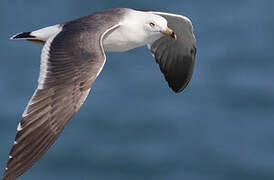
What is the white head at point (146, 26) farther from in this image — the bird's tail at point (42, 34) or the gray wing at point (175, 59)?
the gray wing at point (175, 59)

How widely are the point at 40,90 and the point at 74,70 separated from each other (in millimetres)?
639

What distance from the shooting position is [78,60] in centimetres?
1091

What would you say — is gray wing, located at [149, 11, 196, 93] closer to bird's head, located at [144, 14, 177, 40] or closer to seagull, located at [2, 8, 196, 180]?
seagull, located at [2, 8, 196, 180]

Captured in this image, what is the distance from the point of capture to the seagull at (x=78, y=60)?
33.0 ft

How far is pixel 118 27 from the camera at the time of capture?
12094 mm

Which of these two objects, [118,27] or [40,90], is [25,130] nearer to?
[40,90]

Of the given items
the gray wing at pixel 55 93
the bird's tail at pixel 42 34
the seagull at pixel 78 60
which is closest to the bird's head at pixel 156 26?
the seagull at pixel 78 60

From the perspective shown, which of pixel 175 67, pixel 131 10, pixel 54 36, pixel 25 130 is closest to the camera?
pixel 25 130

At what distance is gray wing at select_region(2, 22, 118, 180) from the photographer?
10.0m

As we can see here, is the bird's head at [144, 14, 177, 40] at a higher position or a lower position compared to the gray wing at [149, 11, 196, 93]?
lower

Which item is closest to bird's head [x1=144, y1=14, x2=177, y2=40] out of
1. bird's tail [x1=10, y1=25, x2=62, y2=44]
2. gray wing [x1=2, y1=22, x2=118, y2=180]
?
gray wing [x1=2, y1=22, x2=118, y2=180]

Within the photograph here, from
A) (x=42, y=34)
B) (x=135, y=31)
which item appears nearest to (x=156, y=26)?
(x=135, y=31)

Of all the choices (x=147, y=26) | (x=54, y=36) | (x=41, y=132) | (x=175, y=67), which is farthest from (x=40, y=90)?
(x=175, y=67)

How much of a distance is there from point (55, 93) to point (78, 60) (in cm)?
73
